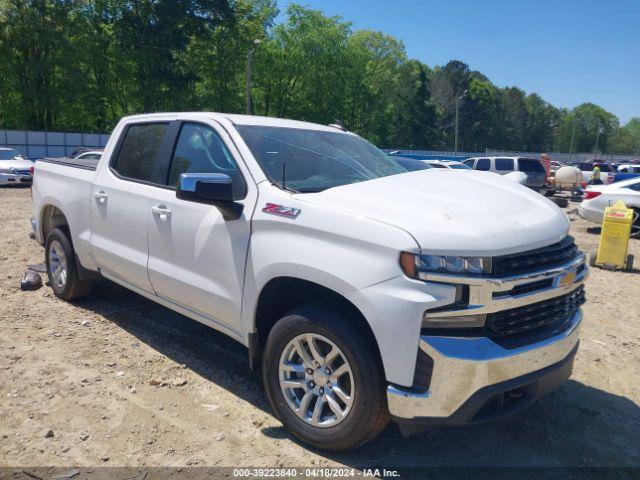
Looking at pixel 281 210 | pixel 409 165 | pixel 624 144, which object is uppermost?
pixel 624 144

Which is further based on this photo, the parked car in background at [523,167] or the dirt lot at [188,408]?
the parked car in background at [523,167]

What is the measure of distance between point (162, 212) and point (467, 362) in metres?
2.41

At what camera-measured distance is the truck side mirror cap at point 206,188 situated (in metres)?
3.08

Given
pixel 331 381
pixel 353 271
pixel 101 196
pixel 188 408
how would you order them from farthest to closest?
pixel 101 196, pixel 188 408, pixel 331 381, pixel 353 271

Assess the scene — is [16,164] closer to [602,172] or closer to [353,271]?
[353,271]

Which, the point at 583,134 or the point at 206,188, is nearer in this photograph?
the point at 206,188

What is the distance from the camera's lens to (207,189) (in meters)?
3.08

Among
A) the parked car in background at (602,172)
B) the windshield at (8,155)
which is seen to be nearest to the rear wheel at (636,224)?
the parked car in background at (602,172)

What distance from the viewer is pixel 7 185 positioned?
19406 mm

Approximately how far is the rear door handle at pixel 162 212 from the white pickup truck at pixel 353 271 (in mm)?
15

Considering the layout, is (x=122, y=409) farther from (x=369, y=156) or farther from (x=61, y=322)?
(x=369, y=156)

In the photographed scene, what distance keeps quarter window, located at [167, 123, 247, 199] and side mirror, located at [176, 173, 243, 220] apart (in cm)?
22

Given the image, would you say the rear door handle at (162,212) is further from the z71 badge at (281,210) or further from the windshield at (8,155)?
the windshield at (8,155)

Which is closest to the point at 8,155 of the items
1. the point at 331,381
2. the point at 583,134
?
the point at 331,381
